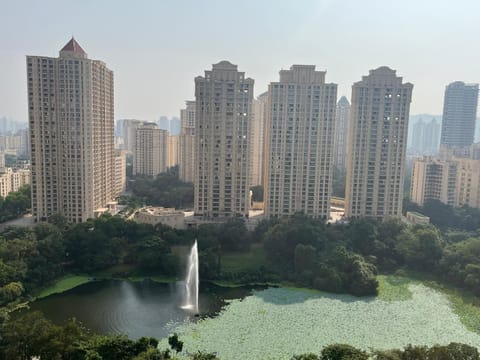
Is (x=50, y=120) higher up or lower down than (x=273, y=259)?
higher up

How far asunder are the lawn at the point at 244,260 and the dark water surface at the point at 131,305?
2652mm

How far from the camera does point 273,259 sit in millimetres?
30047

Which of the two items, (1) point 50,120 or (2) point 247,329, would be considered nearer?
(2) point 247,329

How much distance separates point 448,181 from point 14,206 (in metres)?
42.8

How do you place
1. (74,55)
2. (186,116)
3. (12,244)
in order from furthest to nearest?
(186,116), (74,55), (12,244)

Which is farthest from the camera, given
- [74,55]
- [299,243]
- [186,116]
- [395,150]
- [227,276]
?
[186,116]

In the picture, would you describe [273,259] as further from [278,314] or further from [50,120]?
[50,120]

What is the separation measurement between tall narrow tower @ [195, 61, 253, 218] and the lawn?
245 inches

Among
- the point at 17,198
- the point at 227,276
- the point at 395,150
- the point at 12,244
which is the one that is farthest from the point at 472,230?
the point at 17,198

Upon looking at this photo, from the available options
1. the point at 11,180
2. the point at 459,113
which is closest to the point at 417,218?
the point at 11,180

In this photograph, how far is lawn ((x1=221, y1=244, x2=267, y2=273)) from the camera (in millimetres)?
28828

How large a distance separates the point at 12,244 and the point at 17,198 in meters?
15.4

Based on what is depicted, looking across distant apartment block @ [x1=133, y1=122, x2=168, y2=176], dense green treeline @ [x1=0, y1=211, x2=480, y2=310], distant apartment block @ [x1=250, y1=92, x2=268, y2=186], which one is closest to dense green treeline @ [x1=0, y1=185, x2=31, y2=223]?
dense green treeline @ [x1=0, y1=211, x2=480, y2=310]

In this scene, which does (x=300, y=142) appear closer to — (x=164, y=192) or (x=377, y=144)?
(x=377, y=144)
